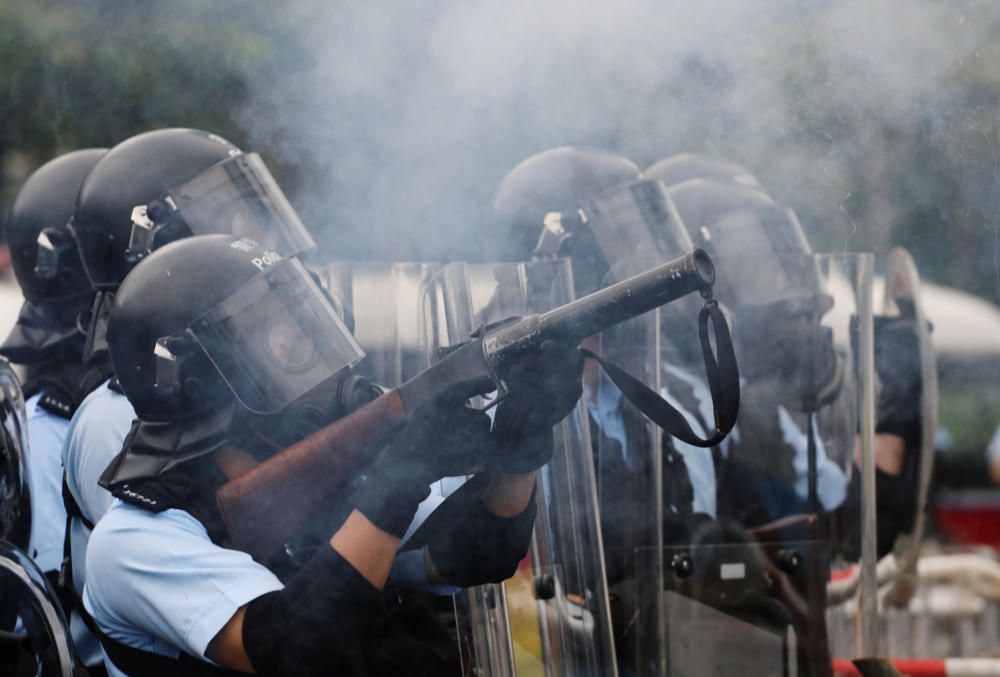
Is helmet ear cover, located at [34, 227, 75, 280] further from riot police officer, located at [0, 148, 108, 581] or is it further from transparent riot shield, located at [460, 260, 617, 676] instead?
transparent riot shield, located at [460, 260, 617, 676]

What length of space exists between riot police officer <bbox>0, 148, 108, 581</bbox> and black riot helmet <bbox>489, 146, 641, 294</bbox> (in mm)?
1274

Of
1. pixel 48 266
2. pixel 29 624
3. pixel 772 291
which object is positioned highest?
pixel 48 266

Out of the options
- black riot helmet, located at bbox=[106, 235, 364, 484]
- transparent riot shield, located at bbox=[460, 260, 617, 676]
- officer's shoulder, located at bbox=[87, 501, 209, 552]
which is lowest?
transparent riot shield, located at bbox=[460, 260, 617, 676]

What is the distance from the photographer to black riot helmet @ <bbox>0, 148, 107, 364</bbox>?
12.3 feet

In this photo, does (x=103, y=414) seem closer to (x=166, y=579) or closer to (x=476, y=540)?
(x=166, y=579)

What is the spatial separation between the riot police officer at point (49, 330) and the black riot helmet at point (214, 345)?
2.87 feet

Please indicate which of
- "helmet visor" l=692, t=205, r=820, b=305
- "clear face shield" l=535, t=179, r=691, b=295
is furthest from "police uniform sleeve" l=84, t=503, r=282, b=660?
"helmet visor" l=692, t=205, r=820, b=305

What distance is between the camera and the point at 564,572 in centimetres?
281

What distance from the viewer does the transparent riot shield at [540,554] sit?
2.64m

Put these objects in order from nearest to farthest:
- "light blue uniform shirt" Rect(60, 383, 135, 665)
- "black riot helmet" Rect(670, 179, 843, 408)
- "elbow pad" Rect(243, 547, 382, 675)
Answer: "elbow pad" Rect(243, 547, 382, 675)
"light blue uniform shirt" Rect(60, 383, 135, 665)
"black riot helmet" Rect(670, 179, 843, 408)

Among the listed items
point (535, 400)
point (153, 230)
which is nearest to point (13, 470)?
point (153, 230)

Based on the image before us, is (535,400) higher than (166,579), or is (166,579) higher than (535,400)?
(535,400)

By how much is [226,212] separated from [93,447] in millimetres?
765

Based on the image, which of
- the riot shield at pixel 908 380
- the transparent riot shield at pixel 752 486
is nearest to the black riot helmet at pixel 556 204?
the transparent riot shield at pixel 752 486
